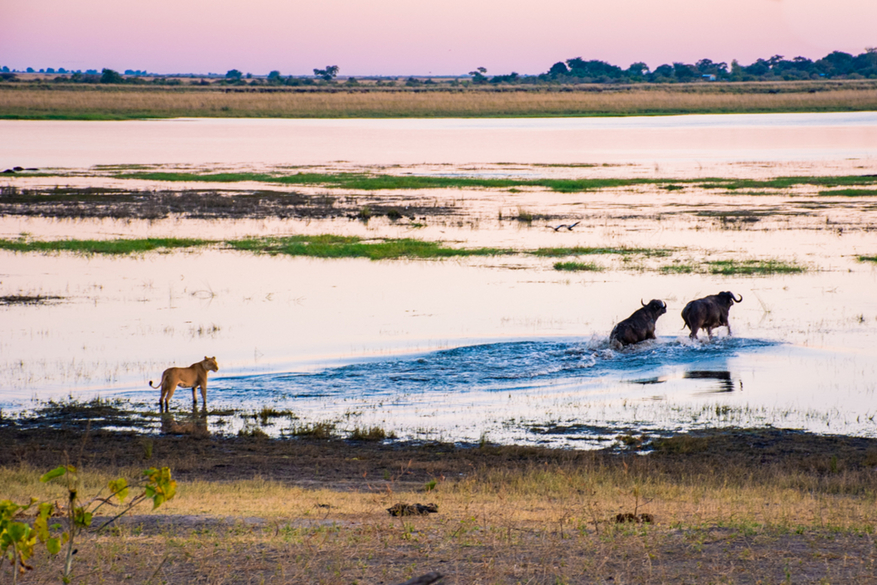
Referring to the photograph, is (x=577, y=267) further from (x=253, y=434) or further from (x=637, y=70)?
(x=637, y=70)

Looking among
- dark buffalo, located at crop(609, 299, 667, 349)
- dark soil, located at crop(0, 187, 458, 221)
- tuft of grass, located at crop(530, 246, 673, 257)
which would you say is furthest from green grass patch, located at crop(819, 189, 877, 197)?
dark buffalo, located at crop(609, 299, 667, 349)

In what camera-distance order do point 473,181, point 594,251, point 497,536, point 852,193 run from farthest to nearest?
1. point 473,181
2. point 852,193
3. point 594,251
4. point 497,536

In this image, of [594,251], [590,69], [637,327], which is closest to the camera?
[637,327]

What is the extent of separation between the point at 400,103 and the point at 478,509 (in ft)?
345

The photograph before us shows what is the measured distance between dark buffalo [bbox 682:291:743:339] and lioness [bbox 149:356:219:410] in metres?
7.70

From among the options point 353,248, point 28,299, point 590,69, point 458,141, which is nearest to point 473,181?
point 353,248

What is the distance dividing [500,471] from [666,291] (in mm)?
11391

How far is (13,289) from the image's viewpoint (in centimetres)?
2070

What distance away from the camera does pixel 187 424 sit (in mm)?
12461

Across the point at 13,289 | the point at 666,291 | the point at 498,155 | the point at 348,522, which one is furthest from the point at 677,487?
the point at 498,155

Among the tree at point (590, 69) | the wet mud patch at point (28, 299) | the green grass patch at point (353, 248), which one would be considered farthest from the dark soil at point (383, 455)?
the tree at point (590, 69)

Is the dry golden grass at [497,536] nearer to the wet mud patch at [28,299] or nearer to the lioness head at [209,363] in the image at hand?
the lioness head at [209,363]

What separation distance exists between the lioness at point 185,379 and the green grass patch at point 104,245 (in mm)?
13764

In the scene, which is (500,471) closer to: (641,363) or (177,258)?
(641,363)
